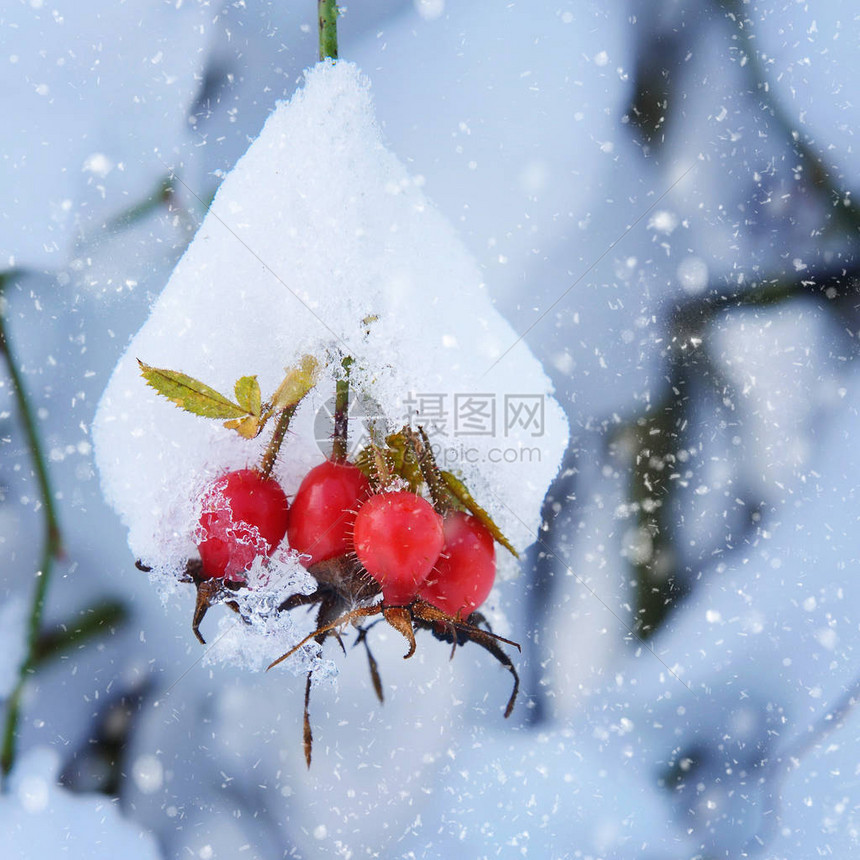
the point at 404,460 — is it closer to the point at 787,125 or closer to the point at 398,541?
the point at 398,541

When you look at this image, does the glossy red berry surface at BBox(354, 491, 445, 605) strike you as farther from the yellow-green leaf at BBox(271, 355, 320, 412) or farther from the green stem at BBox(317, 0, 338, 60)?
the green stem at BBox(317, 0, 338, 60)

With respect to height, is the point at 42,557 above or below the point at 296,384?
below

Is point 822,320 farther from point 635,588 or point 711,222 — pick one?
point 635,588

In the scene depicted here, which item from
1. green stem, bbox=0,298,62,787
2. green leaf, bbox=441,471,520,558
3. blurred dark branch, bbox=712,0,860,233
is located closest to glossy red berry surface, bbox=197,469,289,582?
green leaf, bbox=441,471,520,558

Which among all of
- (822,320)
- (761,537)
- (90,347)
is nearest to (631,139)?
(822,320)

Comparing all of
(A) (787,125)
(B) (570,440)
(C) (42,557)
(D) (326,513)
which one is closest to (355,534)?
(D) (326,513)

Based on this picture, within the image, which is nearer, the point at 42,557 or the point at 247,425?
the point at 247,425

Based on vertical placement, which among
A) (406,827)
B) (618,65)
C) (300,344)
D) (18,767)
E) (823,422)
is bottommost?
(406,827)

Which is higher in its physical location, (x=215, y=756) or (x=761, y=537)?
(x=761, y=537)
